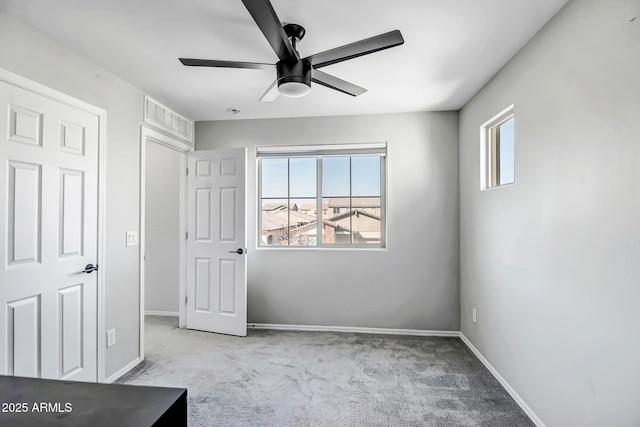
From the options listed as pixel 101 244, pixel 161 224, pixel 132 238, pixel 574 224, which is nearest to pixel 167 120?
pixel 132 238

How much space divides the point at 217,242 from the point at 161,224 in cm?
119

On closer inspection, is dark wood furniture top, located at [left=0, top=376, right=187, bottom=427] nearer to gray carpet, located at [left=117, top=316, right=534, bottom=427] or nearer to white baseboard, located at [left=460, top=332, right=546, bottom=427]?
gray carpet, located at [left=117, top=316, right=534, bottom=427]

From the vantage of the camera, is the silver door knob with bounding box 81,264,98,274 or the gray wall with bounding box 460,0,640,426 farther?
the silver door knob with bounding box 81,264,98,274

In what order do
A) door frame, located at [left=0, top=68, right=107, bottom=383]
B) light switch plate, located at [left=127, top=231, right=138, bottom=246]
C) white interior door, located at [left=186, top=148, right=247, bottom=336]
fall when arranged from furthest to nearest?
1. white interior door, located at [left=186, top=148, right=247, bottom=336]
2. light switch plate, located at [left=127, top=231, right=138, bottom=246]
3. door frame, located at [left=0, top=68, right=107, bottom=383]

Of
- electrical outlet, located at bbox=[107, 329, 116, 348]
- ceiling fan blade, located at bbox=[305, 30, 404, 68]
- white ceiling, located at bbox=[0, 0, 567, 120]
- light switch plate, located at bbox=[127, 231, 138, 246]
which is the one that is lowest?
electrical outlet, located at bbox=[107, 329, 116, 348]

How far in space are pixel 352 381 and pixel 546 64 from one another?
97.6 inches

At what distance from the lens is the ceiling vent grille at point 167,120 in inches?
117

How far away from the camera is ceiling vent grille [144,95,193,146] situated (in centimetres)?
296

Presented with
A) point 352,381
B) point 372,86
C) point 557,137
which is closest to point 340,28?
point 372,86

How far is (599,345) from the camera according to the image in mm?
1496

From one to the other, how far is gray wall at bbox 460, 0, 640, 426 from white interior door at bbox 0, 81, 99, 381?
9.75 feet

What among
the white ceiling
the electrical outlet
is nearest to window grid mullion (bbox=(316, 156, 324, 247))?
the white ceiling

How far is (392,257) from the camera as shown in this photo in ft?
11.7

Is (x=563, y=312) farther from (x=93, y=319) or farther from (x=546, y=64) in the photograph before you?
(x=93, y=319)
